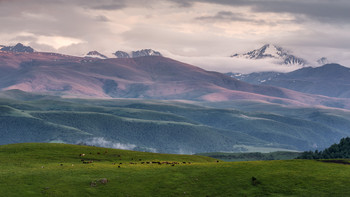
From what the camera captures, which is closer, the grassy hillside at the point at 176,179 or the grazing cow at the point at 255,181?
the grassy hillside at the point at 176,179

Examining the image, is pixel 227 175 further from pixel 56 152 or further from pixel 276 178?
pixel 56 152

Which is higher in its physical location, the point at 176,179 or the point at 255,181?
the point at 255,181

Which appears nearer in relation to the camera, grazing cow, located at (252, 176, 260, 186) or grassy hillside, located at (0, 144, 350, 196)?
grassy hillside, located at (0, 144, 350, 196)

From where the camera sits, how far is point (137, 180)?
270 ft

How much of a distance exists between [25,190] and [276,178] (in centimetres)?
3705

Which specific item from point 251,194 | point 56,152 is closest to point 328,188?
point 251,194

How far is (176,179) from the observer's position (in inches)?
3236

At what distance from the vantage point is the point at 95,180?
80750mm

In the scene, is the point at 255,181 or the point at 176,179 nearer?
the point at 255,181

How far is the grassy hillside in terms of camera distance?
75.8 metres

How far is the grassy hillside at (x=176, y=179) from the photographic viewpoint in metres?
75.8

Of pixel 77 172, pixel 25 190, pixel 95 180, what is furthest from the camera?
pixel 77 172

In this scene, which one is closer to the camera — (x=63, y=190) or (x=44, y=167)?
(x=63, y=190)

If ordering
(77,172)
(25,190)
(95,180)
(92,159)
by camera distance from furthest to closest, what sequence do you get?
(92,159) → (77,172) → (95,180) → (25,190)
